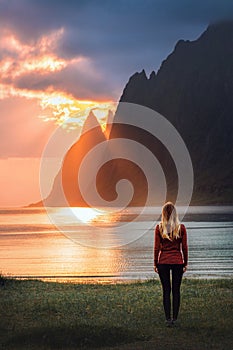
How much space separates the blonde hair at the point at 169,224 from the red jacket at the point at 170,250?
16 cm

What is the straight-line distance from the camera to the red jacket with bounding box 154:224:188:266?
1691 centimetres

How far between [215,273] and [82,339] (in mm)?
35683

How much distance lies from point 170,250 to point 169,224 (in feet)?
2.53

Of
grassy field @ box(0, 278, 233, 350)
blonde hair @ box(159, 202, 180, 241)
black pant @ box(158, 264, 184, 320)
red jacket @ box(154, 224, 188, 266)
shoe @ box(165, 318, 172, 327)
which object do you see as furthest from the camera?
shoe @ box(165, 318, 172, 327)

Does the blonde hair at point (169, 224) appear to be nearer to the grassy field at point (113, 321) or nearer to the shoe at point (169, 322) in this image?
the shoe at point (169, 322)

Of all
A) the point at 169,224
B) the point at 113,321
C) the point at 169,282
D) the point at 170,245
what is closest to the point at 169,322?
the point at 169,282

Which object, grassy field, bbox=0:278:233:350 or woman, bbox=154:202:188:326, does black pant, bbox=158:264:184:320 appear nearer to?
woman, bbox=154:202:188:326

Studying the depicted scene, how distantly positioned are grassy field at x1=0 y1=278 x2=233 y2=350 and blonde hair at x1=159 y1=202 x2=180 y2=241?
258 cm

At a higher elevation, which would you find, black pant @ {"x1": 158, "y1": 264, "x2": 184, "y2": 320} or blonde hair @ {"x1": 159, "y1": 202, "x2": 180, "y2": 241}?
blonde hair @ {"x1": 159, "y1": 202, "x2": 180, "y2": 241}

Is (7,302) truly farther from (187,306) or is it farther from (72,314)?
(187,306)

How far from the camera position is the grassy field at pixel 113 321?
15617 mm

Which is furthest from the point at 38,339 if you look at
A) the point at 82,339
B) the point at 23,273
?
the point at 23,273

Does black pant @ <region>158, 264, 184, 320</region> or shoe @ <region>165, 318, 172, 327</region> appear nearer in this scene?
black pant @ <region>158, 264, 184, 320</region>

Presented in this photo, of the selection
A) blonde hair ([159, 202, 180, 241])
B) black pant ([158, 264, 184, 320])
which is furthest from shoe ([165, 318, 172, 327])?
blonde hair ([159, 202, 180, 241])
